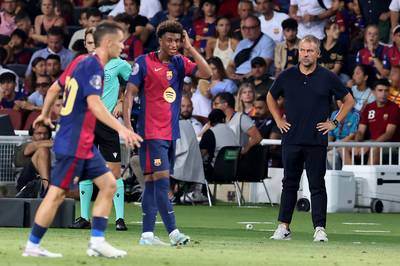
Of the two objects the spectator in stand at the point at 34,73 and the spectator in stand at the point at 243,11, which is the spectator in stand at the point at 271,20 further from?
the spectator in stand at the point at 34,73

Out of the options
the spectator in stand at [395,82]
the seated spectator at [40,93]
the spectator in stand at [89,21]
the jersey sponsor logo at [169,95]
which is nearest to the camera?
the jersey sponsor logo at [169,95]

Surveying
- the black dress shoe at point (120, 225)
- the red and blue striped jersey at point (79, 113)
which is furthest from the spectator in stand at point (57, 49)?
the red and blue striped jersey at point (79, 113)

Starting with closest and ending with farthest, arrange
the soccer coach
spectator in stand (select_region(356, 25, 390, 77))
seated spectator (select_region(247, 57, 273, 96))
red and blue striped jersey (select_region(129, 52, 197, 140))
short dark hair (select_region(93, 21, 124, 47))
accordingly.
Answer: short dark hair (select_region(93, 21, 124, 47)), red and blue striped jersey (select_region(129, 52, 197, 140)), the soccer coach, spectator in stand (select_region(356, 25, 390, 77)), seated spectator (select_region(247, 57, 273, 96))

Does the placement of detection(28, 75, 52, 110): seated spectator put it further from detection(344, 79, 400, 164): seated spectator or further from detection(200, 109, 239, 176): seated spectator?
detection(344, 79, 400, 164): seated spectator

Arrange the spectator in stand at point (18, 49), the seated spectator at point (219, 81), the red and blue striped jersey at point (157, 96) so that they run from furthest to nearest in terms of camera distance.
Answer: the spectator in stand at point (18, 49), the seated spectator at point (219, 81), the red and blue striped jersey at point (157, 96)

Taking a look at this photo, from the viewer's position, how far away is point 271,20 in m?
24.9

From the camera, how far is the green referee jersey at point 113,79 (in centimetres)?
1473

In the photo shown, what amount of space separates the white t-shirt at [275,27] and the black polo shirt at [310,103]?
10.3 m

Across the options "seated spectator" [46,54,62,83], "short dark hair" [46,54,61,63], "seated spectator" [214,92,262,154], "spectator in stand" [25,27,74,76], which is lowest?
"seated spectator" [214,92,262,154]

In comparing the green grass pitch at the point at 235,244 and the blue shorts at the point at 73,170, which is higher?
the blue shorts at the point at 73,170

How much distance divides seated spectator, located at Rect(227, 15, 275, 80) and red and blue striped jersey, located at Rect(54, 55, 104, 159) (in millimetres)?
13433

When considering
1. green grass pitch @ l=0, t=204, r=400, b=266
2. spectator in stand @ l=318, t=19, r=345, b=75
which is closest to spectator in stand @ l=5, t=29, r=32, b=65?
spectator in stand @ l=318, t=19, r=345, b=75

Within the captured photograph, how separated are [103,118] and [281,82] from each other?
4427 mm

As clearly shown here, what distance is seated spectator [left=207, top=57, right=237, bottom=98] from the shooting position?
23.9m
